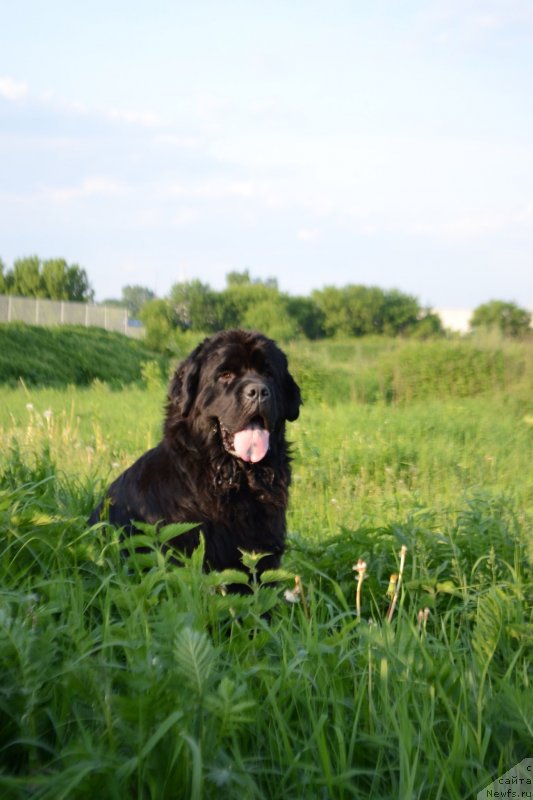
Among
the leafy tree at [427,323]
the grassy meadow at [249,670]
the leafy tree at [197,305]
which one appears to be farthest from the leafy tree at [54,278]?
the grassy meadow at [249,670]

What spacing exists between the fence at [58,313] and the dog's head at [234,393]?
26.0m

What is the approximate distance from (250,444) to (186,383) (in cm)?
48

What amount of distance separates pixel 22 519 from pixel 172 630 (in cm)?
136

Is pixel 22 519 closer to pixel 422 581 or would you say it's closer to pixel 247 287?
pixel 422 581

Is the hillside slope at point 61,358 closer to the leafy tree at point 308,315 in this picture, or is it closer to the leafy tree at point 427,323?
the leafy tree at point 308,315

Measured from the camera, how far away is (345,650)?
276cm

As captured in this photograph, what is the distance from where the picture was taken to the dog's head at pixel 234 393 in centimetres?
423

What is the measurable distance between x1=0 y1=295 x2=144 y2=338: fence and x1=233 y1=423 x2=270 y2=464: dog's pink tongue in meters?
26.3

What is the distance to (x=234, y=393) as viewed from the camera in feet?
14.0

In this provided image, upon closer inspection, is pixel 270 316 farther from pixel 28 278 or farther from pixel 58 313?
pixel 28 278

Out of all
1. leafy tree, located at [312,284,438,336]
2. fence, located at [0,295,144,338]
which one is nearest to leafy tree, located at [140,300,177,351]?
fence, located at [0,295,144,338]

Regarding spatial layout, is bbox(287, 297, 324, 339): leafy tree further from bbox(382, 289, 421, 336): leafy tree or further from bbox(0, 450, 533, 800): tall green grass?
bbox(0, 450, 533, 800): tall green grass

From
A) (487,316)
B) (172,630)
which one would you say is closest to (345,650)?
(172,630)

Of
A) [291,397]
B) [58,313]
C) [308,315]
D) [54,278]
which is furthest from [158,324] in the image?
[291,397]
